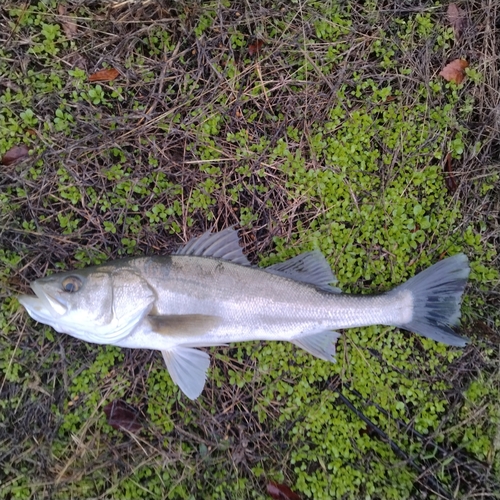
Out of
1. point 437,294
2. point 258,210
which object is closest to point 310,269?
point 258,210

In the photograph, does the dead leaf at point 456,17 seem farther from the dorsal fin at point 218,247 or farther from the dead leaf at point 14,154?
the dead leaf at point 14,154

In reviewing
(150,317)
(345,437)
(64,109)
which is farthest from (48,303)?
(345,437)

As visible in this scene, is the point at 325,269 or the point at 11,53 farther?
the point at 11,53

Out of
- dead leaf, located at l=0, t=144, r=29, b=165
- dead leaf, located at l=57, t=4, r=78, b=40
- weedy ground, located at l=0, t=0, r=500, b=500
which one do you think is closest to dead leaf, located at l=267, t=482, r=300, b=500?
weedy ground, located at l=0, t=0, r=500, b=500

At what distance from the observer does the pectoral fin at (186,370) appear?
9.62 feet

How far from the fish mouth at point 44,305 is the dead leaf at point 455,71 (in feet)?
10.8


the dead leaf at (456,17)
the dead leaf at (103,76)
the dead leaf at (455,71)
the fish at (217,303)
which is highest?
the dead leaf at (103,76)

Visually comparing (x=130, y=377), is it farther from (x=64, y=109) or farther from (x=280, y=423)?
(x=64, y=109)

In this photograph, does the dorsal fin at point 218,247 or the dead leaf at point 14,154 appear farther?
the dead leaf at point 14,154

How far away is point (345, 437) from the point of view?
3.21 m

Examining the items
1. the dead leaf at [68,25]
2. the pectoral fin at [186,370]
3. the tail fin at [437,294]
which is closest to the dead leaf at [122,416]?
the pectoral fin at [186,370]

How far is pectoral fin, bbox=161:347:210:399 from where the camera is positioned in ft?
9.62

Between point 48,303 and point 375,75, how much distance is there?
2.92 m

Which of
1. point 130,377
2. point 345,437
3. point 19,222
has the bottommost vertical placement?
point 345,437
